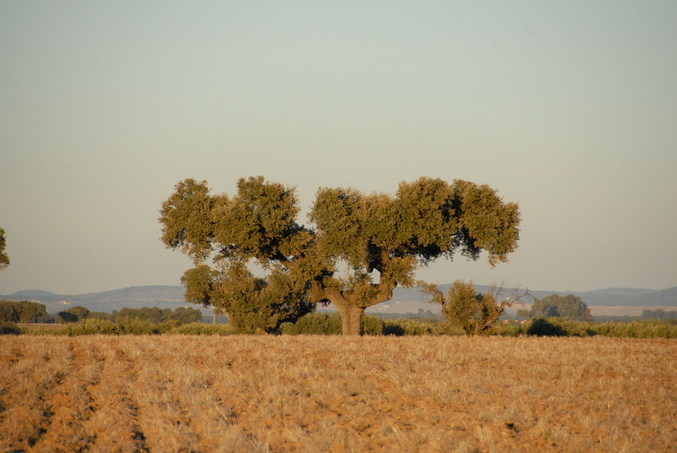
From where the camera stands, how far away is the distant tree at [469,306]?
3972 cm

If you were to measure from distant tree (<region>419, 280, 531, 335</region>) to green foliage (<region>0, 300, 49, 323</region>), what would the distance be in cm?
9998

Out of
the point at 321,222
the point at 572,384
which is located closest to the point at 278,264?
the point at 321,222

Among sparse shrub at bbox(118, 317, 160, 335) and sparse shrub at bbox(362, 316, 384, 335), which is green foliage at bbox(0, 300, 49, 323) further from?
sparse shrub at bbox(362, 316, 384, 335)

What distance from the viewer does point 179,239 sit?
140 ft

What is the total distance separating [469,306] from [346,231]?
8159 mm

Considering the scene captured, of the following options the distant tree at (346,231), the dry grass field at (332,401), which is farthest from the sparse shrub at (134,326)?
the dry grass field at (332,401)

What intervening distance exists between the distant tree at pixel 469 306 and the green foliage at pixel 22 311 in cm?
9998

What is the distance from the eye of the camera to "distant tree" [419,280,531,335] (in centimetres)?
3972

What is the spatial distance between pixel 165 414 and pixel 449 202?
2752 centimetres

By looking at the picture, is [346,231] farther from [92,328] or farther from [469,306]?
[92,328]

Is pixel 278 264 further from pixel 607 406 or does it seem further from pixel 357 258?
pixel 607 406

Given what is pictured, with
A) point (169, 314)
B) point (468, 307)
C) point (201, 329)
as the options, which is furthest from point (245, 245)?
point (169, 314)

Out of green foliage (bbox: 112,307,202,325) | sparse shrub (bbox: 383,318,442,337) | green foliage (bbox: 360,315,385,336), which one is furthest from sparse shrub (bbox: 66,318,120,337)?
green foliage (bbox: 112,307,202,325)

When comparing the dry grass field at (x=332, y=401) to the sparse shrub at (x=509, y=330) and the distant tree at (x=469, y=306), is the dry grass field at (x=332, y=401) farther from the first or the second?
the sparse shrub at (x=509, y=330)
